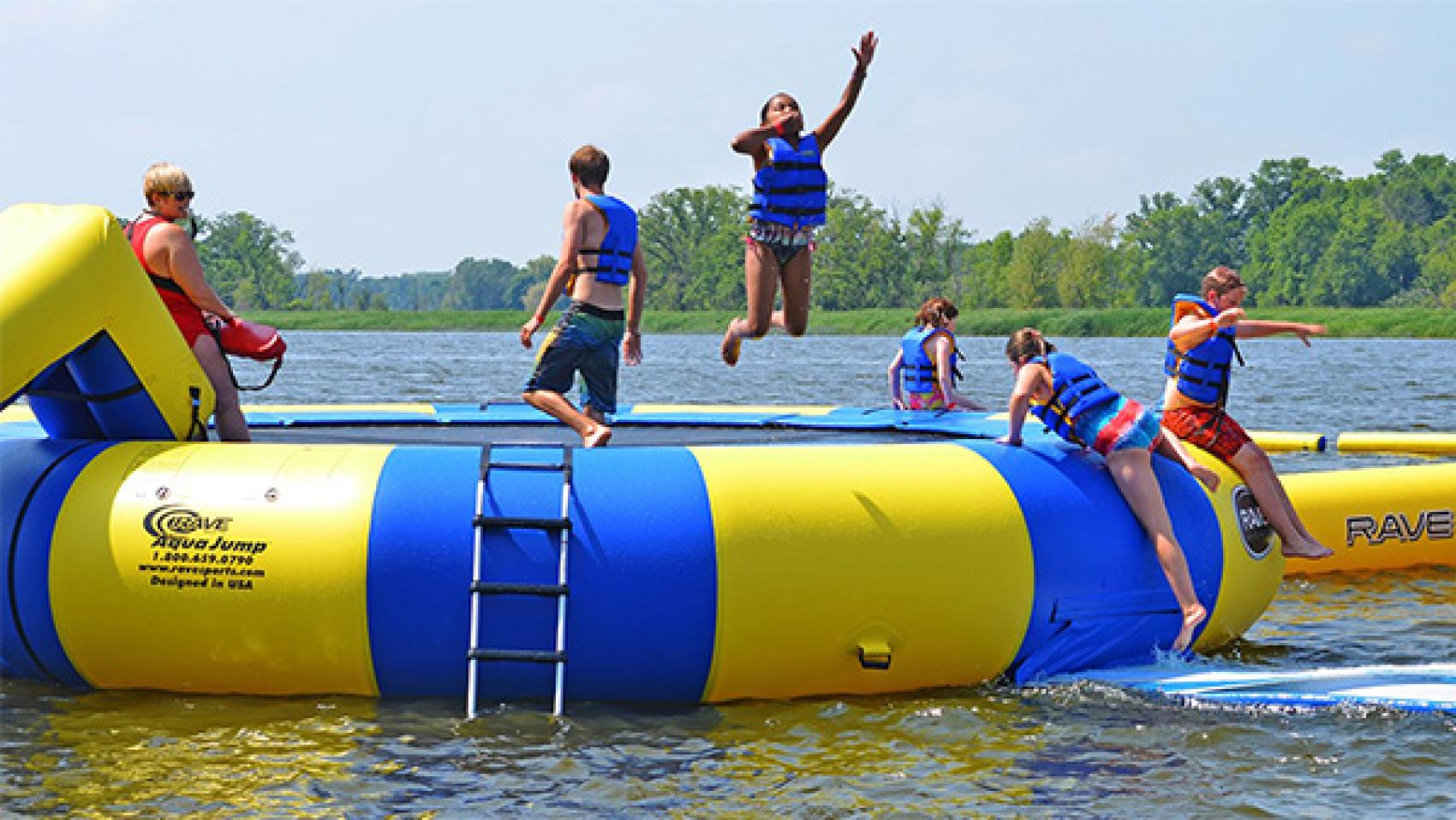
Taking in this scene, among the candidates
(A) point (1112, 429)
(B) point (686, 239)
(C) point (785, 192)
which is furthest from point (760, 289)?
(B) point (686, 239)

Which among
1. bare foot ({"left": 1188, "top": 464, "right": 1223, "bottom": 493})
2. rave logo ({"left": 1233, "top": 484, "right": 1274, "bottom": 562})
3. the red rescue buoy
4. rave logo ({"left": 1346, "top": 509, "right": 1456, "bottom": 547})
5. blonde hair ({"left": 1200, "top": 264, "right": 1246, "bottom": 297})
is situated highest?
blonde hair ({"left": 1200, "top": 264, "right": 1246, "bottom": 297})

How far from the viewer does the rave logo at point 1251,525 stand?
24.8 ft

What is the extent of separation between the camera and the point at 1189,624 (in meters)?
6.93

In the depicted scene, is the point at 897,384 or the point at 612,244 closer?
the point at 612,244

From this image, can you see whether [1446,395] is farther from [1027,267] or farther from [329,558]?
[1027,267]

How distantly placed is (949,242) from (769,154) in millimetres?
83156

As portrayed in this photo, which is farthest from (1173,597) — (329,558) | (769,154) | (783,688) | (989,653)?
(329,558)

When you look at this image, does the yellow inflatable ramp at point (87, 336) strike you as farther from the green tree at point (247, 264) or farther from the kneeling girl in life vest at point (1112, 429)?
the green tree at point (247, 264)

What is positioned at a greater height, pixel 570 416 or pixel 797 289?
pixel 797 289

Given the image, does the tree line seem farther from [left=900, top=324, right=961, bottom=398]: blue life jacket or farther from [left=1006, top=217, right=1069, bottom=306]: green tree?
[left=900, top=324, right=961, bottom=398]: blue life jacket

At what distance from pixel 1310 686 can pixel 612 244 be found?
3242 mm

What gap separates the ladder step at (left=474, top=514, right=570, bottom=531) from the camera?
6.05 metres

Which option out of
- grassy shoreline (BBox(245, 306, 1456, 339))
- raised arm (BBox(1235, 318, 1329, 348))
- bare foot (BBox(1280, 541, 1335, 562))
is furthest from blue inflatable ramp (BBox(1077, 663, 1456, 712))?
grassy shoreline (BBox(245, 306, 1456, 339))

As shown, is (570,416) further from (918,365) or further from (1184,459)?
(918,365)
